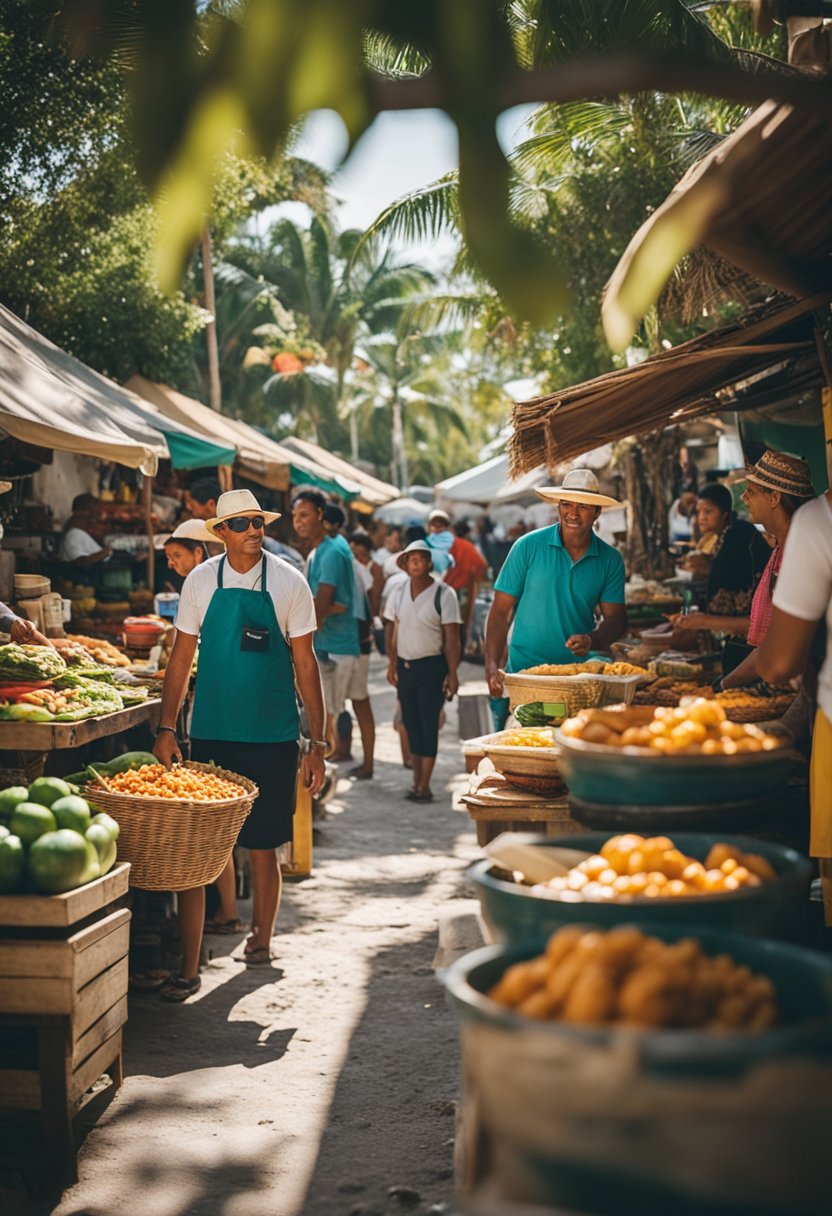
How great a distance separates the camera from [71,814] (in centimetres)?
433

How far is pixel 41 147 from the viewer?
14984mm

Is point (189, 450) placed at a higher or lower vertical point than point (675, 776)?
higher

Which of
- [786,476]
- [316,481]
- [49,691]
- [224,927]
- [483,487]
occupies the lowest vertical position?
[224,927]

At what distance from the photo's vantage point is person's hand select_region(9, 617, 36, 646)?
698 cm

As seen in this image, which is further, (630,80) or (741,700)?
(741,700)

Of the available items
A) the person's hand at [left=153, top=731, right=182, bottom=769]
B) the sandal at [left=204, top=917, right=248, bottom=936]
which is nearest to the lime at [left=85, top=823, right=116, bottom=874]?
the person's hand at [left=153, top=731, right=182, bottom=769]

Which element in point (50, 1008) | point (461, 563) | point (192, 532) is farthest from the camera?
point (461, 563)

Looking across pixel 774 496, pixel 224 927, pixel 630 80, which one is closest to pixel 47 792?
pixel 224 927

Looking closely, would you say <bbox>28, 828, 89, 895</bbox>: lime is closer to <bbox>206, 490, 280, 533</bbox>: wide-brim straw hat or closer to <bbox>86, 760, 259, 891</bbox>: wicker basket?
<bbox>86, 760, 259, 891</bbox>: wicker basket

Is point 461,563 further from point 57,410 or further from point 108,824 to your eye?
point 108,824

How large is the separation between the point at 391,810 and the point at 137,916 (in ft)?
13.9

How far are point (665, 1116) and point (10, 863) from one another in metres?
2.94

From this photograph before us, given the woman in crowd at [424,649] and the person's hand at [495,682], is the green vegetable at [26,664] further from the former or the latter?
the woman in crowd at [424,649]

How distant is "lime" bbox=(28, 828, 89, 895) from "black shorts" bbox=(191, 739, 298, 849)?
5.96 feet
